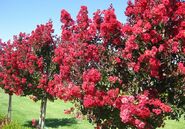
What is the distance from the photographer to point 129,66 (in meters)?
11.9

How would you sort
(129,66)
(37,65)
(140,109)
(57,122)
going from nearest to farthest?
(140,109)
(129,66)
(37,65)
(57,122)

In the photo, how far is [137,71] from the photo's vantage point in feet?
38.2

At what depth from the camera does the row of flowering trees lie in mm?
11438

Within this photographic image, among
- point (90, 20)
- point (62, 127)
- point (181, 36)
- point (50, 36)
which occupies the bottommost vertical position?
point (62, 127)

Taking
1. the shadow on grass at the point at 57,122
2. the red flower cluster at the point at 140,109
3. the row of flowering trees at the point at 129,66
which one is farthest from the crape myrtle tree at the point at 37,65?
the red flower cluster at the point at 140,109

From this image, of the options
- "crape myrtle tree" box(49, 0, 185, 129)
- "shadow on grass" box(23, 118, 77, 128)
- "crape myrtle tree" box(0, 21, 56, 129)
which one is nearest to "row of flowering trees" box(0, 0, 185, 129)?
"crape myrtle tree" box(49, 0, 185, 129)

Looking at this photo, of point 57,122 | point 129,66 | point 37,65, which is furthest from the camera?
point 57,122

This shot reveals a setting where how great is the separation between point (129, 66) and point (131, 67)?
8 cm

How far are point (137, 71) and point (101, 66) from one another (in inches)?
59.9

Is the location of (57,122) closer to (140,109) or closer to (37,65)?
(37,65)

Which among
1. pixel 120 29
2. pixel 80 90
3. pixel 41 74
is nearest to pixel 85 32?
pixel 120 29

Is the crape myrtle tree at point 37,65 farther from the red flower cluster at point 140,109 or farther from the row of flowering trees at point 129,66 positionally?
the red flower cluster at point 140,109

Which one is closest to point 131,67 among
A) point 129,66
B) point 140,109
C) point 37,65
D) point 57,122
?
point 129,66

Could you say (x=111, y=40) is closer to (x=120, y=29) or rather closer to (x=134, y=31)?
(x=120, y=29)
